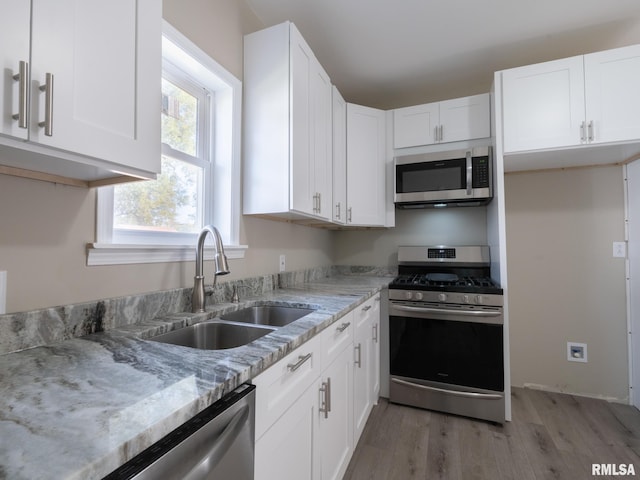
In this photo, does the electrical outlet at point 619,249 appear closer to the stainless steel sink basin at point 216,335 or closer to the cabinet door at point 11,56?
the stainless steel sink basin at point 216,335

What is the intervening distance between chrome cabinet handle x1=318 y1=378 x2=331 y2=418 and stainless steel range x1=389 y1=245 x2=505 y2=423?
113 centimetres

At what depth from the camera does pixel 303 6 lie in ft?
6.14

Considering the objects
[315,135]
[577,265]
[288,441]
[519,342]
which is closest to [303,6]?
[315,135]

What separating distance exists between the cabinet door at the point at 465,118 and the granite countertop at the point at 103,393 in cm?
217

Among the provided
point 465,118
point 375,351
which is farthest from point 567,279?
point 375,351

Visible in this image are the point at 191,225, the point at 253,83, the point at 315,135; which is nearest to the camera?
the point at 191,225

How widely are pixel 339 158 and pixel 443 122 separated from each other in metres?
0.90

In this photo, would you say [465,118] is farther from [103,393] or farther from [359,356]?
[103,393]

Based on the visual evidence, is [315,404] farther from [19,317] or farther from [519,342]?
[519,342]

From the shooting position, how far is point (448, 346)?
6.97ft

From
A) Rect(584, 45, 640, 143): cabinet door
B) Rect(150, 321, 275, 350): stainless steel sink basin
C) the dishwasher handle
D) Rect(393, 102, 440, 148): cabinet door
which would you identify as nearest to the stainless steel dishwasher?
the dishwasher handle

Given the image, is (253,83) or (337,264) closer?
(253,83)

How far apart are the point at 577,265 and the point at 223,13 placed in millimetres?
3013

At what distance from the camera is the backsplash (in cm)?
83
